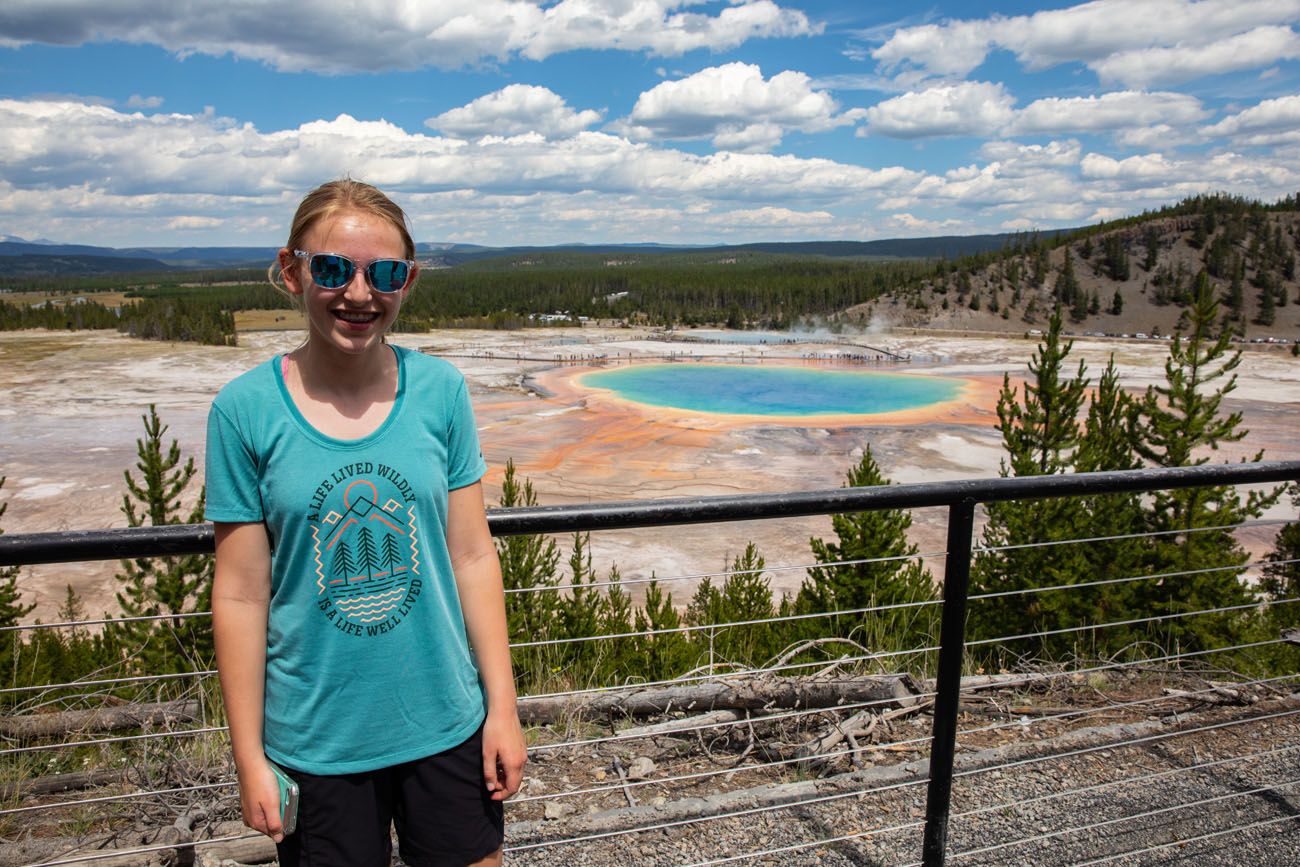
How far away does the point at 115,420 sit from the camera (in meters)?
28.7

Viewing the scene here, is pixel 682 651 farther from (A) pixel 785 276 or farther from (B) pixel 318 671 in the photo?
(A) pixel 785 276

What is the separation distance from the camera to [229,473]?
4.77 feet

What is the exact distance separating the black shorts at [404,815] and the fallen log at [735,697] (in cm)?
185

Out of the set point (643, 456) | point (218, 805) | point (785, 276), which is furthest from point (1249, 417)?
point (785, 276)

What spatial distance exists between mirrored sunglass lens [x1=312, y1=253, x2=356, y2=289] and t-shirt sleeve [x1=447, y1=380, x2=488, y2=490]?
0.27 metres

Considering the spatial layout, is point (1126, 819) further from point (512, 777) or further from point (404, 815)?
point (404, 815)

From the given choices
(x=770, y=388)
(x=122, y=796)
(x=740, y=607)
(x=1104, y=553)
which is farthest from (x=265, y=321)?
(x=122, y=796)

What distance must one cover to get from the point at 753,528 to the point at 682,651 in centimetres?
672

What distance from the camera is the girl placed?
4.86 ft

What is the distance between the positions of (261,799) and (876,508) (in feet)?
4.57

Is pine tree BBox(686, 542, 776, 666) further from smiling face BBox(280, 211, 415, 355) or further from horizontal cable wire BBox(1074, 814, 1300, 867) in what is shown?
smiling face BBox(280, 211, 415, 355)

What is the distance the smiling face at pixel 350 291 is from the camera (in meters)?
1.54

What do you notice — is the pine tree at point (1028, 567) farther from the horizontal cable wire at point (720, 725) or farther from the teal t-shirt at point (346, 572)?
the teal t-shirt at point (346, 572)

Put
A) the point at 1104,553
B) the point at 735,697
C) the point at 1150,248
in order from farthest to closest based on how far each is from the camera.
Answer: the point at 1150,248, the point at 1104,553, the point at 735,697
